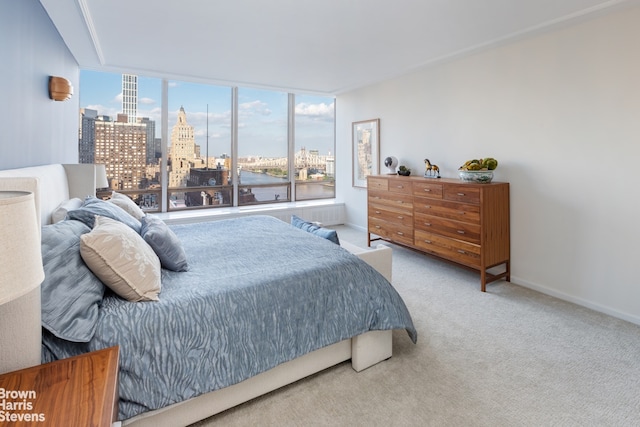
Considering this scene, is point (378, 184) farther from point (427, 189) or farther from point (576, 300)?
point (576, 300)

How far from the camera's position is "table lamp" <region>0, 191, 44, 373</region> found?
740 millimetres

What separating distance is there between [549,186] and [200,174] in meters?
4.93

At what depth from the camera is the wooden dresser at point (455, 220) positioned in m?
3.40

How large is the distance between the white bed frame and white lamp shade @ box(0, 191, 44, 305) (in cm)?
26

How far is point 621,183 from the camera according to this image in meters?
2.80

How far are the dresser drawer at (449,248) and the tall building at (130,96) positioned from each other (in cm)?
446

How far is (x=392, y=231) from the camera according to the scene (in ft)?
14.9

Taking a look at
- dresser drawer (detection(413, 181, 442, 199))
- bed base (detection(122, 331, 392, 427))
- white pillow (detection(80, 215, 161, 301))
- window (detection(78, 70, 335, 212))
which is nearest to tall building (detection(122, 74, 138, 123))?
window (detection(78, 70, 335, 212))

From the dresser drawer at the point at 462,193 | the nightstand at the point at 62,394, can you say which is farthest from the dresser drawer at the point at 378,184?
the nightstand at the point at 62,394

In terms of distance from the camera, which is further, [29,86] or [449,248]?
[449,248]

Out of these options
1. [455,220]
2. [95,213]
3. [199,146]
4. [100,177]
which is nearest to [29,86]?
[100,177]

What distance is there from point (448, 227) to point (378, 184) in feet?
4.36

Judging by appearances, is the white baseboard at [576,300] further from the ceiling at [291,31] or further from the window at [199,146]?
the window at [199,146]

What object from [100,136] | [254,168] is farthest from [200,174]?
[100,136]
